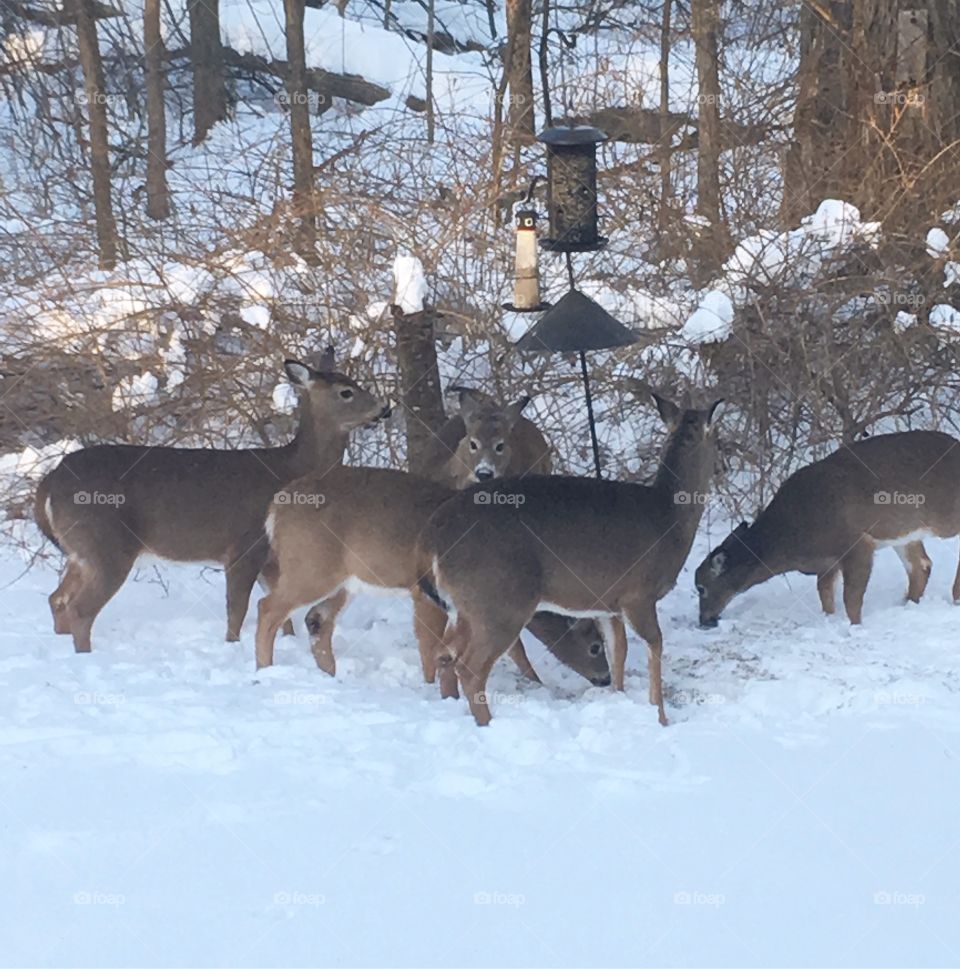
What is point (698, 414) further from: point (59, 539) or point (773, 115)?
point (773, 115)

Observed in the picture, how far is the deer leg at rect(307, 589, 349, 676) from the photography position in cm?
837

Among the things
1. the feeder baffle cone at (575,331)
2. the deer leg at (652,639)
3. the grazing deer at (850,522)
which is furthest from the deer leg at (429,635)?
the grazing deer at (850,522)

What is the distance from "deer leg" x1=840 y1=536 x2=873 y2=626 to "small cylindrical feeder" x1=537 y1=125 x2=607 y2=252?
2.44 metres

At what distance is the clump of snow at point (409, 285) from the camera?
1015cm

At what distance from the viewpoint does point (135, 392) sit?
10820 mm

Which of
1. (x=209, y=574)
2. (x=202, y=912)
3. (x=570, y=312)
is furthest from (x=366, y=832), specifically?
(x=209, y=574)

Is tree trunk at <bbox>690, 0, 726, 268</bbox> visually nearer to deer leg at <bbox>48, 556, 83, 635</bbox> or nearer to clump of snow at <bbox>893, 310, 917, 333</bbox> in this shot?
clump of snow at <bbox>893, 310, 917, 333</bbox>

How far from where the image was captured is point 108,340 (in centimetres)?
1105

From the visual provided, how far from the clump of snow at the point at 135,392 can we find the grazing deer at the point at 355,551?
2840mm

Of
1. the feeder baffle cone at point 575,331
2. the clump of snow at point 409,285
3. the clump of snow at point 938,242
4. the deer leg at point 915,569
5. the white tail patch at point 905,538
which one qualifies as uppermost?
the clump of snow at point 938,242

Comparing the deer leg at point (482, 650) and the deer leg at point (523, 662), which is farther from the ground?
the deer leg at point (482, 650)

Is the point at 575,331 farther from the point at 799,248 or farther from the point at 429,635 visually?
the point at 799,248

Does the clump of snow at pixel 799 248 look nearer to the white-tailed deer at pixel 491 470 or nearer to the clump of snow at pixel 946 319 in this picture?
the clump of snow at pixel 946 319

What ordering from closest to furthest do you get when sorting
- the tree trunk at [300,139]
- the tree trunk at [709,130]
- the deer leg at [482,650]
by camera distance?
1. the deer leg at [482,650]
2. the tree trunk at [300,139]
3. the tree trunk at [709,130]
